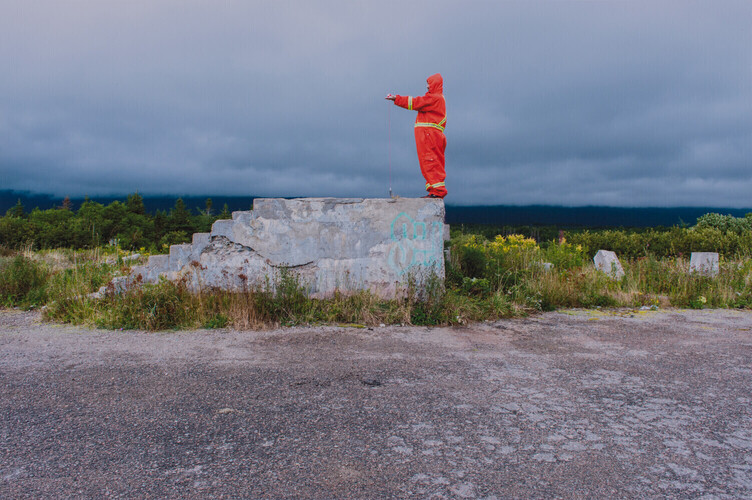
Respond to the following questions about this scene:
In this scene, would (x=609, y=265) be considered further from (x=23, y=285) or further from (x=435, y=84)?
(x=23, y=285)

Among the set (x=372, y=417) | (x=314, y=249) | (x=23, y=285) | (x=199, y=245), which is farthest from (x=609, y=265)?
(x=23, y=285)

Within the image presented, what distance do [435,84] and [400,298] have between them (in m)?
3.64

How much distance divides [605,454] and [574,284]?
6.07 metres

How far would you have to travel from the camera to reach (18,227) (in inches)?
750

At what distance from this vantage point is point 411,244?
7023 millimetres

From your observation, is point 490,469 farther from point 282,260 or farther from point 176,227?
point 176,227

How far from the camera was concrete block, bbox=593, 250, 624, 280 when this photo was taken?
923 cm

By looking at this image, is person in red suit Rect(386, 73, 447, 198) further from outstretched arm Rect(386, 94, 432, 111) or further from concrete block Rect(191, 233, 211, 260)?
concrete block Rect(191, 233, 211, 260)

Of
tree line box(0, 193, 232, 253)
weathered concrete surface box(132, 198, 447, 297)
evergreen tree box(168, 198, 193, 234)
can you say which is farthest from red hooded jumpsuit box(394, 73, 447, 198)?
evergreen tree box(168, 198, 193, 234)

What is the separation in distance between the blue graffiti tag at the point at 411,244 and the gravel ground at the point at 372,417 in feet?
6.00

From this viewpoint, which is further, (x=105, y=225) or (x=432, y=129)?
(x=105, y=225)

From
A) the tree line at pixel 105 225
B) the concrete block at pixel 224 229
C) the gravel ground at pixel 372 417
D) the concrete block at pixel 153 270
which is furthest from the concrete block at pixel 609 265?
the tree line at pixel 105 225

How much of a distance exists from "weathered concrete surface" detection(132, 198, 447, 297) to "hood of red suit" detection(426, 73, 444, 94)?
1.99 meters

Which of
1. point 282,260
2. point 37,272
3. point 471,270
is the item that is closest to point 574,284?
point 471,270
